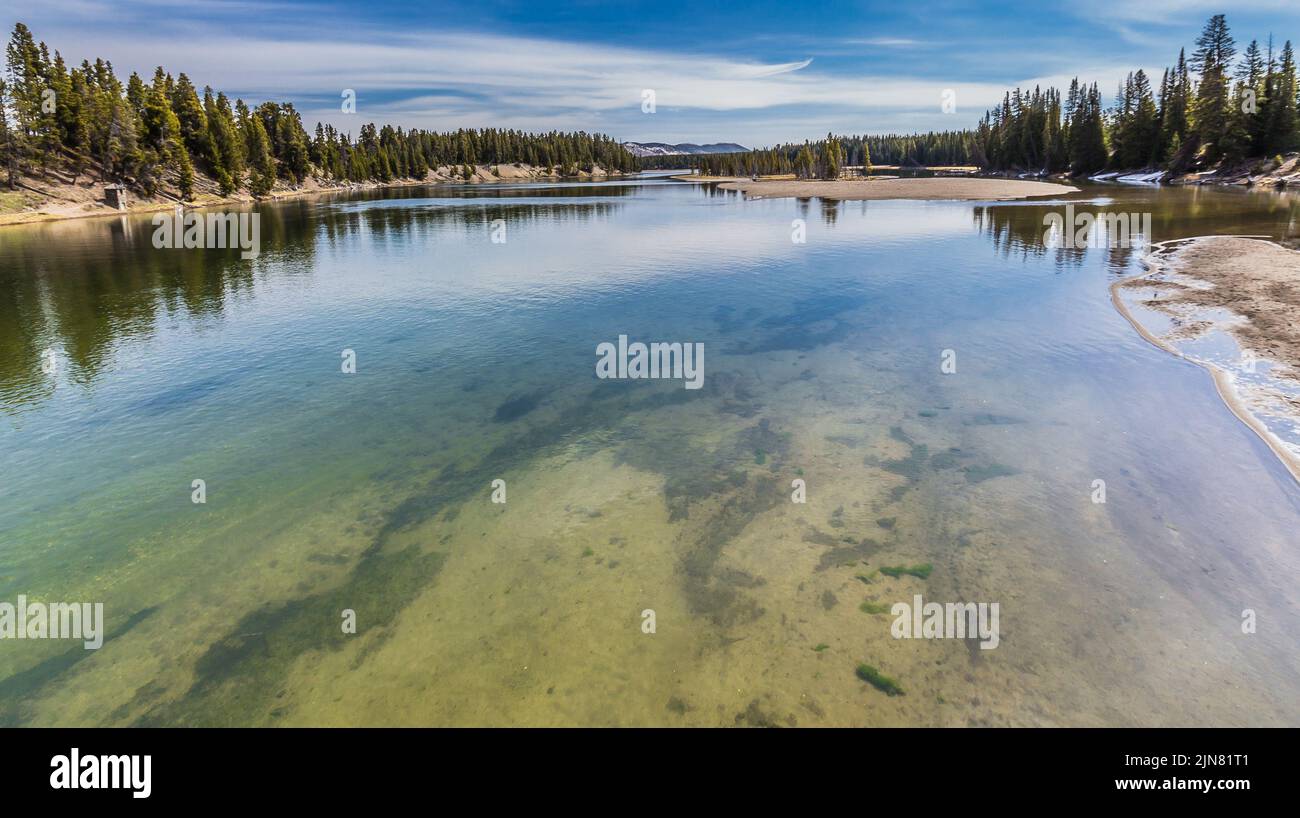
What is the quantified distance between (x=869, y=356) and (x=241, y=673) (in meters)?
24.1

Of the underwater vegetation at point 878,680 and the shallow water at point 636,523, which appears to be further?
the shallow water at point 636,523

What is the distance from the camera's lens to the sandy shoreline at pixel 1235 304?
64.7 ft

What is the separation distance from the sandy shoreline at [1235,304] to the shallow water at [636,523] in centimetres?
114

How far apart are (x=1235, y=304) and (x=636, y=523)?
3489cm

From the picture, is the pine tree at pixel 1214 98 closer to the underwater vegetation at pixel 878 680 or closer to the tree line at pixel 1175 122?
the tree line at pixel 1175 122

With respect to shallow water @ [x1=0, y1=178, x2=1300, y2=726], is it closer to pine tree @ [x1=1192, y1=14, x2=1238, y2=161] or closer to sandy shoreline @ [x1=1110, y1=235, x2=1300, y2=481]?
sandy shoreline @ [x1=1110, y1=235, x2=1300, y2=481]

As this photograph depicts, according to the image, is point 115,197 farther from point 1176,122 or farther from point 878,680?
point 1176,122

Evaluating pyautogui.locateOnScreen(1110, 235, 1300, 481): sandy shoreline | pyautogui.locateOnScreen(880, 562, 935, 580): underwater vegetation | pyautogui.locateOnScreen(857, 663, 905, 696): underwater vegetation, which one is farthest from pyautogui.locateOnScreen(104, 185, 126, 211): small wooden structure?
pyautogui.locateOnScreen(1110, 235, 1300, 481): sandy shoreline

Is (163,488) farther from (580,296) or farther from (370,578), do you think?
(580,296)

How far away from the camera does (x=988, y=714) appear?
914cm

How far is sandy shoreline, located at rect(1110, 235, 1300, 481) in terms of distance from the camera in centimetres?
1973

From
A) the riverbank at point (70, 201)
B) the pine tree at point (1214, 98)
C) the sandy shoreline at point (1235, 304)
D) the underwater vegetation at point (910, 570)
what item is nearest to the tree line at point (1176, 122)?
the pine tree at point (1214, 98)

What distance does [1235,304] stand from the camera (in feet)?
99.2
